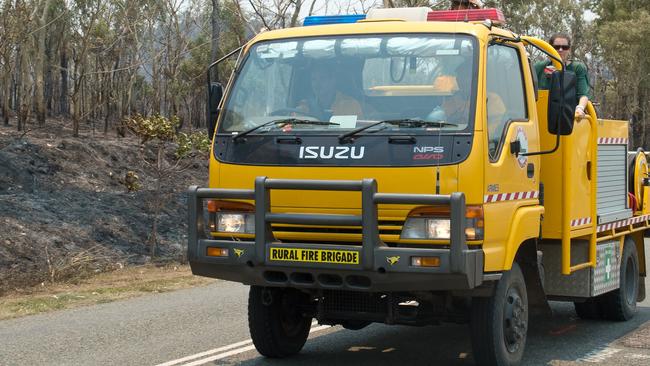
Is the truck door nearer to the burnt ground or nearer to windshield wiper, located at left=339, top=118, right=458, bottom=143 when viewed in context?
windshield wiper, located at left=339, top=118, right=458, bottom=143

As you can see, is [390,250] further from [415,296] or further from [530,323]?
[530,323]

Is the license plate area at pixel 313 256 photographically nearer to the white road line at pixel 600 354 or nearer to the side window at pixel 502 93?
the side window at pixel 502 93

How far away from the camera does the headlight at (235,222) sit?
6582 mm

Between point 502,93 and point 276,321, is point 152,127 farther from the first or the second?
point 502,93

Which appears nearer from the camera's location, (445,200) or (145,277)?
(445,200)

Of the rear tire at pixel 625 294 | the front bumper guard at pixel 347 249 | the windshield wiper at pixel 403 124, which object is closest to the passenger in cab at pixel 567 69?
the windshield wiper at pixel 403 124

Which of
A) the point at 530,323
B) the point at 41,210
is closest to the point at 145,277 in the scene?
the point at 41,210

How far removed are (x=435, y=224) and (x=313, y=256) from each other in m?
0.82

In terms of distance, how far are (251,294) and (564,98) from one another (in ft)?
9.00

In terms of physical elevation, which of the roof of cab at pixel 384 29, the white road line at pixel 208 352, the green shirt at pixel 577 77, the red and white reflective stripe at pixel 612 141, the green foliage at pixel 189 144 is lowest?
the white road line at pixel 208 352

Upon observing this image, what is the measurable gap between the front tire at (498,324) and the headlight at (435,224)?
0.69m

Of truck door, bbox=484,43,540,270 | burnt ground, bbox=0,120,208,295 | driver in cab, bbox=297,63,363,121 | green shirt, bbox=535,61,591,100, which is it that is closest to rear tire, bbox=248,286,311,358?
driver in cab, bbox=297,63,363,121

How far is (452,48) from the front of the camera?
6660 millimetres

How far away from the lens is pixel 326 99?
6809mm
